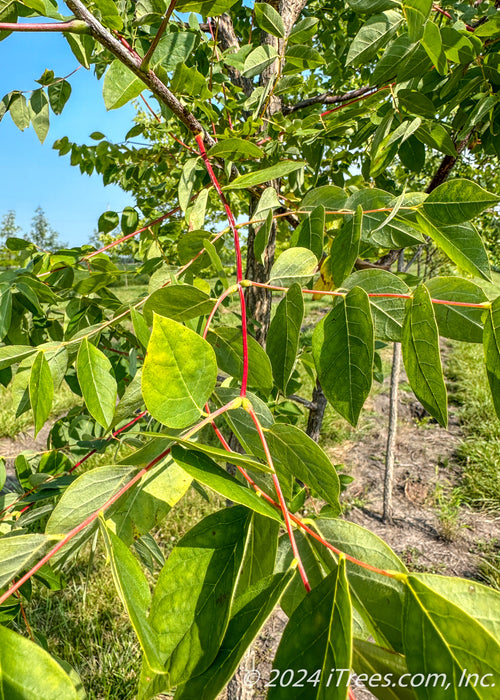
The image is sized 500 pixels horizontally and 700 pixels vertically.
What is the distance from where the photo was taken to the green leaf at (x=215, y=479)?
0.97ft

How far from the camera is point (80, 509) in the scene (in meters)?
0.39

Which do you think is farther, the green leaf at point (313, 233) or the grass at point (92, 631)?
the grass at point (92, 631)

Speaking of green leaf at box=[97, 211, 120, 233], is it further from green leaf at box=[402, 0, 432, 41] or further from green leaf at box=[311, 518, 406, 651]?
green leaf at box=[311, 518, 406, 651]

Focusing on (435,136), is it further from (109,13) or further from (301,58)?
(109,13)

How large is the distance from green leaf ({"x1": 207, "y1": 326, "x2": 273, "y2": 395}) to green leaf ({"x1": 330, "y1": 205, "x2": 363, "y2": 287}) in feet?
0.41

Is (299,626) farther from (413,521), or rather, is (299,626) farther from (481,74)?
(413,521)

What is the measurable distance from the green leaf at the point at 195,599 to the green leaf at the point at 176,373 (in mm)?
93

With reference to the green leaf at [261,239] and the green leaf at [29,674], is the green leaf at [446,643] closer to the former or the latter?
the green leaf at [29,674]

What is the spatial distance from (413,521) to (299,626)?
107 inches

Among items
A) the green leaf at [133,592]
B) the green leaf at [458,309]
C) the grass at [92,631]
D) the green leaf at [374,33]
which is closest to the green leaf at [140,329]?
the green leaf at [133,592]

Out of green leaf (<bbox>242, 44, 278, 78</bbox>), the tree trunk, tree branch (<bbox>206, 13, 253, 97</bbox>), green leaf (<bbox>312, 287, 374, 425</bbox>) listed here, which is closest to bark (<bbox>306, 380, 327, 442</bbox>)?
the tree trunk

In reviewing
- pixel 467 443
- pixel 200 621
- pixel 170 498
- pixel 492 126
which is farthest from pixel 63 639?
pixel 467 443

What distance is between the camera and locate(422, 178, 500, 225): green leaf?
18.6 inches

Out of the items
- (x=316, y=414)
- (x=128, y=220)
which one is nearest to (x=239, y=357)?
(x=128, y=220)
